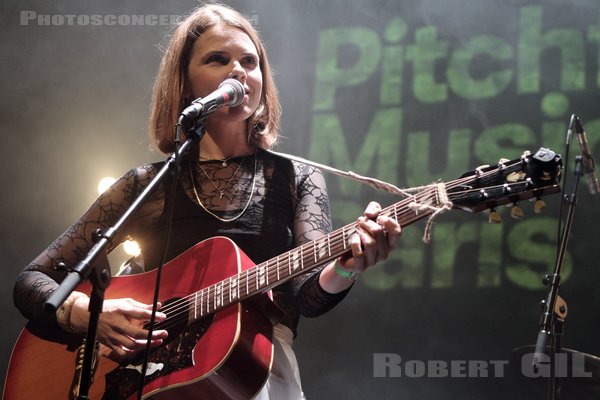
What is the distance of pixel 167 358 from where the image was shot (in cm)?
213

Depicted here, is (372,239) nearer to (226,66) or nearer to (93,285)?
(93,285)

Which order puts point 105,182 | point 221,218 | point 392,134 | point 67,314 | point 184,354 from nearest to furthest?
point 184,354 < point 67,314 < point 221,218 < point 392,134 < point 105,182

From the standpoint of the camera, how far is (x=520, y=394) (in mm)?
3398

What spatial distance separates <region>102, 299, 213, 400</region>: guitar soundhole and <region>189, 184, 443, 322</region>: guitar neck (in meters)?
0.04

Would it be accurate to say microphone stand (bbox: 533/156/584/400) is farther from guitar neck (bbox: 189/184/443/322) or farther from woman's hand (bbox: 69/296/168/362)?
woman's hand (bbox: 69/296/168/362)

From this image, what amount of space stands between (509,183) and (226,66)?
1.11 m

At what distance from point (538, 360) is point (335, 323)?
1.36 metres

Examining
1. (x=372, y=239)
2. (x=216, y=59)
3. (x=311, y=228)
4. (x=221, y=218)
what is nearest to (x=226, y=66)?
(x=216, y=59)

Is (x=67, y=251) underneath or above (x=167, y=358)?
above

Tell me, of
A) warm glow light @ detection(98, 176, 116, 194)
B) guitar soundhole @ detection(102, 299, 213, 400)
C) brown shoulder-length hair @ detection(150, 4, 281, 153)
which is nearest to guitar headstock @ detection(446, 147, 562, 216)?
guitar soundhole @ detection(102, 299, 213, 400)

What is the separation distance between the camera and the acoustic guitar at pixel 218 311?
6.30ft

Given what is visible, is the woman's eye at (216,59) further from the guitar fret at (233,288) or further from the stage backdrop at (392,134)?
the stage backdrop at (392,134)

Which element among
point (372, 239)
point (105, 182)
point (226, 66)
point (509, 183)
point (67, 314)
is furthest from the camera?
point (105, 182)

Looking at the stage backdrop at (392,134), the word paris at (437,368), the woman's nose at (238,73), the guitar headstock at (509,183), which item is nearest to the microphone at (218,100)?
the woman's nose at (238,73)
